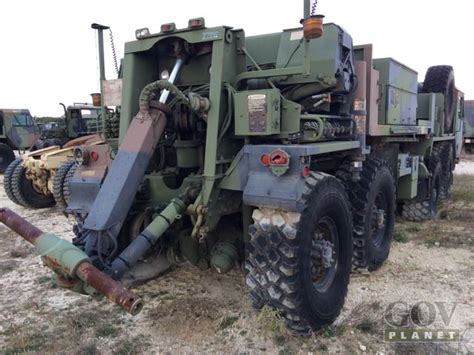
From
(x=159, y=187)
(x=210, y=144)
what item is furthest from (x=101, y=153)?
(x=210, y=144)

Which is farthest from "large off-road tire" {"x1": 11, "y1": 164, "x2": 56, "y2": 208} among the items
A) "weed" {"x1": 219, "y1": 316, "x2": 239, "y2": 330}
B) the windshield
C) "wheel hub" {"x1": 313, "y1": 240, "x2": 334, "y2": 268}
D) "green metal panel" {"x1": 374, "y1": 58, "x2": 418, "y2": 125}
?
the windshield

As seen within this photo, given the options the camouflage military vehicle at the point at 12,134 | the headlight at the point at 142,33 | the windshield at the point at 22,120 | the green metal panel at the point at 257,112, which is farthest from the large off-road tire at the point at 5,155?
the green metal panel at the point at 257,112

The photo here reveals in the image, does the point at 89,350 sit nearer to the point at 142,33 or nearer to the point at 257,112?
the point at 257,112

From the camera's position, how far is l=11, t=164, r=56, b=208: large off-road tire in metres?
8.66

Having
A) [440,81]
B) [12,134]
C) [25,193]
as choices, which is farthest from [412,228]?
[12,134]

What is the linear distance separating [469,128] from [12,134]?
2102cm

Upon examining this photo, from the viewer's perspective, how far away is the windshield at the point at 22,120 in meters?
16.9

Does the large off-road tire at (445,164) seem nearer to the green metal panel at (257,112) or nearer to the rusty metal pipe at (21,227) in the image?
the green metal panel at (257,112)

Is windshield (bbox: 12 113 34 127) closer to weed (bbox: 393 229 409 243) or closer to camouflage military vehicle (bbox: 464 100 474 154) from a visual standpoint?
weed (bbox: 393 229 409 243)

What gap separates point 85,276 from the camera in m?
2.59

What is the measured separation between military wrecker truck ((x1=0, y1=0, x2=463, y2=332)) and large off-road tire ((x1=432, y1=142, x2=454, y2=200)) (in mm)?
3985

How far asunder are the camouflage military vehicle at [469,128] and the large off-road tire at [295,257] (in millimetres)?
→ 21594

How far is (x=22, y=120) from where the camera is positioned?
17.2 m

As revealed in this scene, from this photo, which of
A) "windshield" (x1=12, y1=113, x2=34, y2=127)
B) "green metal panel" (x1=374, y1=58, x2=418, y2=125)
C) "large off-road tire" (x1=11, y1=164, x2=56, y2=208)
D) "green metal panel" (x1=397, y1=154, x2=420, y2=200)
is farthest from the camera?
"windshield" (x1=12, y1=113, x2=34, y2=127)
